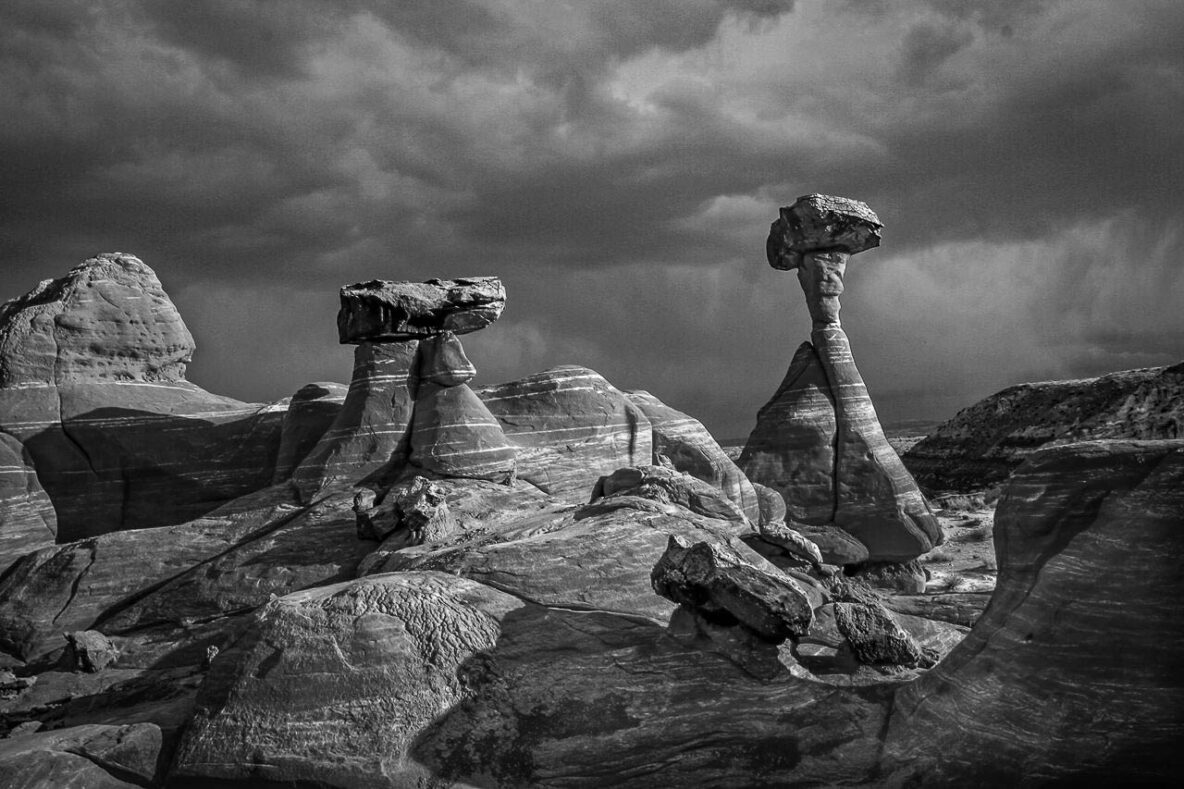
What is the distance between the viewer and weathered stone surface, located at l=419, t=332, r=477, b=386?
55.6ft

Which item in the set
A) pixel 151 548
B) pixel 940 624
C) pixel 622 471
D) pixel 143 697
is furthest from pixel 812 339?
pixel 143 697

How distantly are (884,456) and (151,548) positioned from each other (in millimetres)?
16614

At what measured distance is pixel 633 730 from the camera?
789 centimetres

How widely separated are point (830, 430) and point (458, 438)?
11204 mm

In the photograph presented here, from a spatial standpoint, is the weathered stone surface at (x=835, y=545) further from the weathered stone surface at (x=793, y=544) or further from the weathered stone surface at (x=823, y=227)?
the weathered stone surface at (x=823, y=227)

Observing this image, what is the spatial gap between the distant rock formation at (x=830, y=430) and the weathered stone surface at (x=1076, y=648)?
1544cm

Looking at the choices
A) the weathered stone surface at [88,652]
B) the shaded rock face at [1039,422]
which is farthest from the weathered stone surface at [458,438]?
the shaded rock face at [1039,422]

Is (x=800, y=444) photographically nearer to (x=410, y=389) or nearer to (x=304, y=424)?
(x=410, y=389)

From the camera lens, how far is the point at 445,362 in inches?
670

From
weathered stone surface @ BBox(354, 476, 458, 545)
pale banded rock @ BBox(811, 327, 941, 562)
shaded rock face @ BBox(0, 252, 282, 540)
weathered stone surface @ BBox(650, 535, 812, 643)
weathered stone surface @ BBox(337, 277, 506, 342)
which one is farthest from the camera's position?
pale banded rock @ BBox(811, 327, 941, 562)

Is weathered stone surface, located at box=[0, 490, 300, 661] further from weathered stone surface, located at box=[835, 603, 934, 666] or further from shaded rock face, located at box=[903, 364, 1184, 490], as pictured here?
shaded rock face, located at box=[903, 364, 1184, 490]

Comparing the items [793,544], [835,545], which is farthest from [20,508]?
[835,545]

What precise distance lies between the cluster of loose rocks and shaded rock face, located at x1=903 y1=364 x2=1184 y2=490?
30.7 metres

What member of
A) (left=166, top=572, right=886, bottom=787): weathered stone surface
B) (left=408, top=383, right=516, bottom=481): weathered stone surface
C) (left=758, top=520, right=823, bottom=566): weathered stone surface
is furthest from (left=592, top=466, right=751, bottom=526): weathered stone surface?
(left=166, top=572, right=886, bottom=787): weathered stone surface
